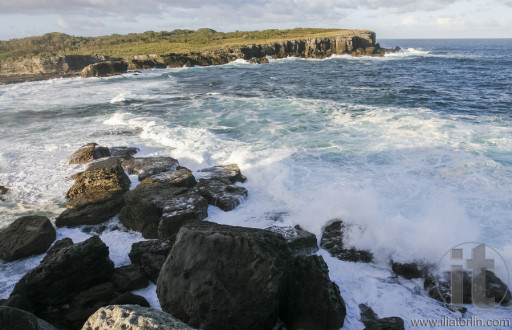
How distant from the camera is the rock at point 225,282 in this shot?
16.6 ft

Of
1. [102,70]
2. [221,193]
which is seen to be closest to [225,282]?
[221,193]

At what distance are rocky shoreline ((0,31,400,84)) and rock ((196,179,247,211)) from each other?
48.2m

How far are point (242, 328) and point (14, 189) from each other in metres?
11.0

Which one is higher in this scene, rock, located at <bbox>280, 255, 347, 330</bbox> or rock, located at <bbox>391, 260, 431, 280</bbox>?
rock, located at <bbox>280, 255, 347, 330</bbox>

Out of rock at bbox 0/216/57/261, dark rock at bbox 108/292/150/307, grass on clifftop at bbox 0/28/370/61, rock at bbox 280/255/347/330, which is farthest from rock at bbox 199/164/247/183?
grass on clifftop at bbox 0/28/370/61

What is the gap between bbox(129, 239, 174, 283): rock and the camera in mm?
7174

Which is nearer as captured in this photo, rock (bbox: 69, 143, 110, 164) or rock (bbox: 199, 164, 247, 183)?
rock (bbox: 199, 164, 247, 183)

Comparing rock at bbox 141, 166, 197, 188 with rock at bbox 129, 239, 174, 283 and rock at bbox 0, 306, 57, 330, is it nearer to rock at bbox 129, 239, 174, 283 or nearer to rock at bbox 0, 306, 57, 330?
rock at bbox 129, 239, 174, 283

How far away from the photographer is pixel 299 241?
26.4ft

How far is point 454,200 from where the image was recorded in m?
9.91

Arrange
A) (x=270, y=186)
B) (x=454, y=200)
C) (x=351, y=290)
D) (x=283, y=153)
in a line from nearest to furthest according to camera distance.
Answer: (x=351, y=290), (x=454, y=200), (x=270, y=186), (x=283, y=153)

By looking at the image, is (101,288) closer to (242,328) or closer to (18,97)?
(242,328)

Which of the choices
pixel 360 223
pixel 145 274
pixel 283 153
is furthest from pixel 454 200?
pixel 145 274

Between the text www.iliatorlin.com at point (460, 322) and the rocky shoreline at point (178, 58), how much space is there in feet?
181
